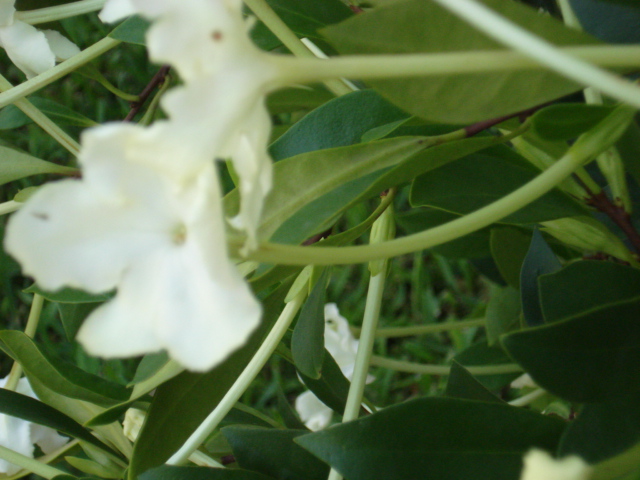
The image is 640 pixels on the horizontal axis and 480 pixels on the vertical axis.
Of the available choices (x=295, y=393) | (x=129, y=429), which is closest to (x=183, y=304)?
(x=129, y=429)

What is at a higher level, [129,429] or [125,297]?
[125,297]

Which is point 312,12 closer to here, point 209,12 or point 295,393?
point 209,12

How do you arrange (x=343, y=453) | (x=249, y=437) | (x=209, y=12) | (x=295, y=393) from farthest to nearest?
(x=295, y=393) → (x=249, y=437) → (x=343, y=453) → (x=209, y=12)

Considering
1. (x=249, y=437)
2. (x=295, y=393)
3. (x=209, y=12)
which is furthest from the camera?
(x=295, y=393)

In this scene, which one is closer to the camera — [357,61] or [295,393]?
[357,61]

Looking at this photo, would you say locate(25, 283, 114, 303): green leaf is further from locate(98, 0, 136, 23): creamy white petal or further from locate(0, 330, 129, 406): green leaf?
locate(98, 0, 136, 23): creamy white petal

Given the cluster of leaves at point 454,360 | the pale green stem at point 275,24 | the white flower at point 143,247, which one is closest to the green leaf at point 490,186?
the cluster of leaves at point 454,360

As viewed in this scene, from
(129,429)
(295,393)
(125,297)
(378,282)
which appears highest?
(125,297)
